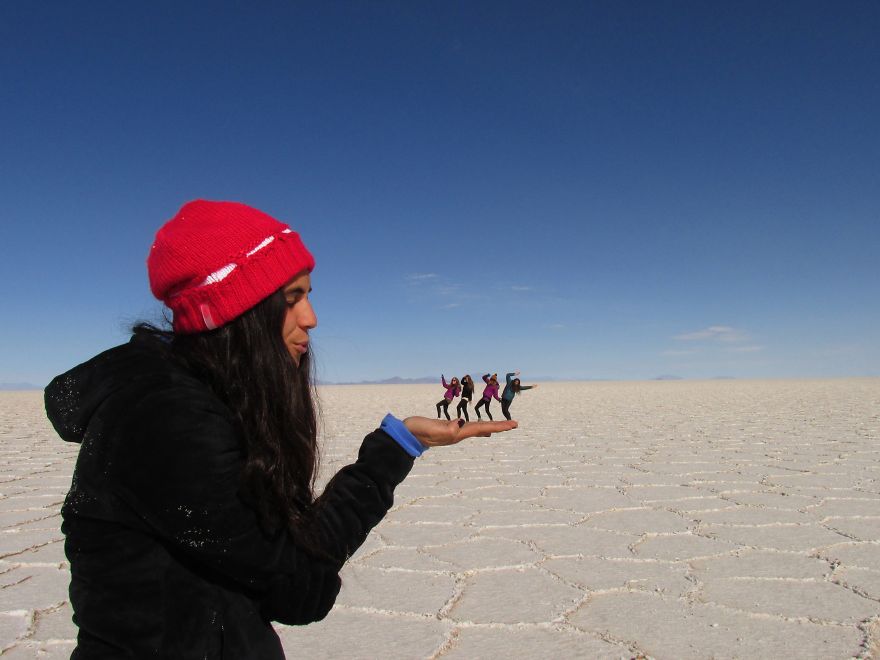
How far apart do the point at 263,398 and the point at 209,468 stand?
0.48ft

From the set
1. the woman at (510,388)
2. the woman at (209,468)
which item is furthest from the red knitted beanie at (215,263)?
the woman at (510,388)

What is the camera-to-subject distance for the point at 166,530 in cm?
85

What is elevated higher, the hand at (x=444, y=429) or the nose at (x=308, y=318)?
the nose at (x=308, y=318)

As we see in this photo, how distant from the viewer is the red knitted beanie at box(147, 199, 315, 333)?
95 cm

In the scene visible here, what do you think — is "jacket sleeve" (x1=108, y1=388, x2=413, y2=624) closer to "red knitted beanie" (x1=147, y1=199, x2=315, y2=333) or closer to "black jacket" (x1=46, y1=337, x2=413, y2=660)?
"black jacket" (x1=46, y1=337, x2=413, y2=660)

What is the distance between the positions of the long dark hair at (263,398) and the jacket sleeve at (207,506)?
2 centimetres

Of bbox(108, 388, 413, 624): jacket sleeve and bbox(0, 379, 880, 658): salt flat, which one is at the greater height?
bbox(108, 388, 413, 624): jacket sleeve

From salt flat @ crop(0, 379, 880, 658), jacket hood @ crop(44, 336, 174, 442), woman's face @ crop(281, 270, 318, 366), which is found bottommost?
salt flat @ crop(0, 379, 880, 658)

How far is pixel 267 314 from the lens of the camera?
99 cm

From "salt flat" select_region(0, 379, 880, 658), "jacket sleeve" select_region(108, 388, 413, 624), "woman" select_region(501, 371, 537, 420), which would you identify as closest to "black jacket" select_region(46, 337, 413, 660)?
"jacket sleeve" select_region(108, 388, 413, 624)

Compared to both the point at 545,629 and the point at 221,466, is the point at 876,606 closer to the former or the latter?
the point at 545,629

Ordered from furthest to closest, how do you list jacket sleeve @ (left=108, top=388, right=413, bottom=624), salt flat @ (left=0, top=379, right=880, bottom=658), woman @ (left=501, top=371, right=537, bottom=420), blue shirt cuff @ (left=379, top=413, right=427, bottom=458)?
1. woman @ (left=501, top=371, right=537, bottom=420)
2. salt flat @ (left=0, top=379, right=880, bottom=658)
3. blue shirt cuff @ (left=379, top=413, right=427, bottom=458)
4. jacket sleeve @ (left=108, top=388, right=413, bottom=624)

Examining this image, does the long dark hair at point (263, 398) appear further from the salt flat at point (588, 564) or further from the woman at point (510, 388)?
the woman at point (510, 388)

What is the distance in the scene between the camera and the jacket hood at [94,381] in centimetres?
87
